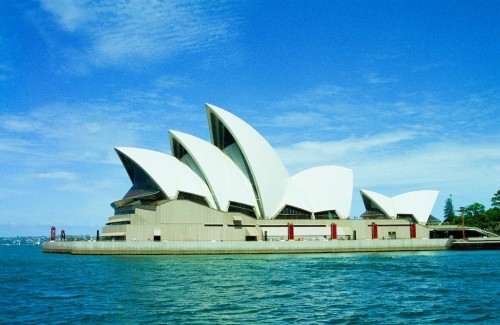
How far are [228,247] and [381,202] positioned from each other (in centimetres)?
3371

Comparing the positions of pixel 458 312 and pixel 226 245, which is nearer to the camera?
pixel 458 312

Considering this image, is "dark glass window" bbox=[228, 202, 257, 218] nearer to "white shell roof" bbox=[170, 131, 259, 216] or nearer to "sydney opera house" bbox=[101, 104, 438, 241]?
"sydney opera house" bbox=[101, 104, 438, 241]

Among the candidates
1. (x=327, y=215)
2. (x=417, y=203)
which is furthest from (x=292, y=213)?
(x=417, y=203)

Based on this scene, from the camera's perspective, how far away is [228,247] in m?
59.9

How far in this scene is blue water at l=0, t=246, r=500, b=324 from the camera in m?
19.4

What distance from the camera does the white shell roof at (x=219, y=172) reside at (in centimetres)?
6556

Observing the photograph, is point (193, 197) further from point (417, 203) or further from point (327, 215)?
point (417, 203)

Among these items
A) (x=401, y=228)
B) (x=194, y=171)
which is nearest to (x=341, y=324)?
(x=194, y=171)

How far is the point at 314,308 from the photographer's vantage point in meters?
21.2

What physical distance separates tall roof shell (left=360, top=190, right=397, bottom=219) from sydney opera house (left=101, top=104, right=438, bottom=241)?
547 centimetres

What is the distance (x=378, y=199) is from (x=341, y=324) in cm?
6787

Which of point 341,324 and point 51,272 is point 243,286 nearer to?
point 341,324

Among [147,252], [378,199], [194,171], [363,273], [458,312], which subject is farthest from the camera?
[378,199]

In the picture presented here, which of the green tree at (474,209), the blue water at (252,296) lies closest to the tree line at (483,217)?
the green tree at (474,209)
